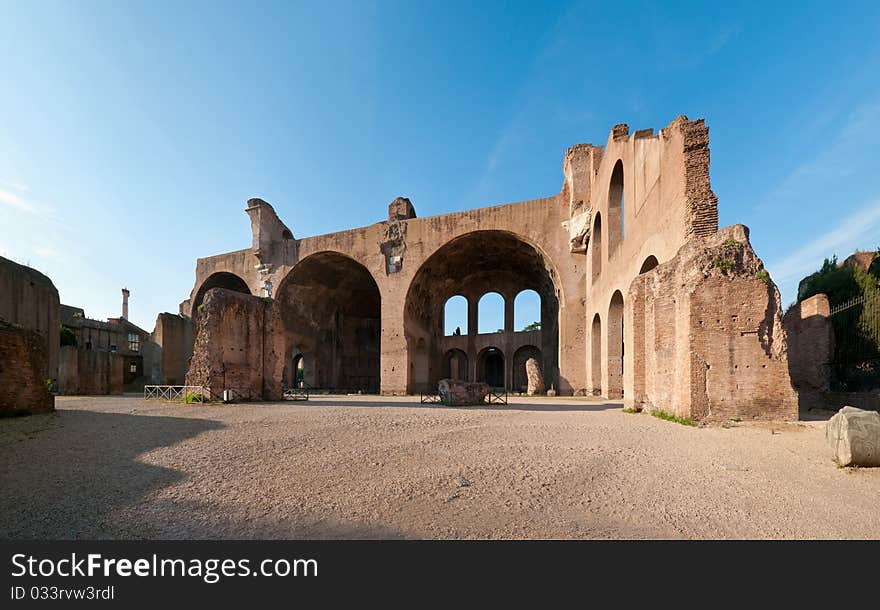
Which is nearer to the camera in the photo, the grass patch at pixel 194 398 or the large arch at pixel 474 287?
the grass patch at pixel 194 398

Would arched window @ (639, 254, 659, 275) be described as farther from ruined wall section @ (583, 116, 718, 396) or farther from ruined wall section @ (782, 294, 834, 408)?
ruined wall section @ (782, 294, 834, 408)

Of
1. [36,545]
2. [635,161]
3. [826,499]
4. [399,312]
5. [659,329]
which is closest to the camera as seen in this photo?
[36,545]

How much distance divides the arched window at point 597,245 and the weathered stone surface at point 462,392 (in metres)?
7.46

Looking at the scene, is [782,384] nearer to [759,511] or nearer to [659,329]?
[659,329]

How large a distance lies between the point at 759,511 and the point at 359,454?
12.7 feet

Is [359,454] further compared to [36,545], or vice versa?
[359,454]

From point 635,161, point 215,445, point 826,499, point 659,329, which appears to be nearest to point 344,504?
point 215,445

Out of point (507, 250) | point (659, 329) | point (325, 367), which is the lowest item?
Result: point (325, 367)

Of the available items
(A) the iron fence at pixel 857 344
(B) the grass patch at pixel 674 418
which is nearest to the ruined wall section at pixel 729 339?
(B) the grass patch at pixel 674 418

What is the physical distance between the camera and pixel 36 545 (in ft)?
7.45

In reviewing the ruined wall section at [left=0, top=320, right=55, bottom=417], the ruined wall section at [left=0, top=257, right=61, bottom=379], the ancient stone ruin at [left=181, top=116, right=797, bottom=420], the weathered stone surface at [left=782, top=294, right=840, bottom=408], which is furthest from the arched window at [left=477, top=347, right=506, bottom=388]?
the ruined wall section at [left=0, top=320, right=55, bottom=417]

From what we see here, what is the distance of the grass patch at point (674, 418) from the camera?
6.61 meters

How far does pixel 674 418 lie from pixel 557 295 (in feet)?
35.1

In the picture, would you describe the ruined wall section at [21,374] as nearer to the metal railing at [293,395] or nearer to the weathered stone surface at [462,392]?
the metal railing at [293,395]
